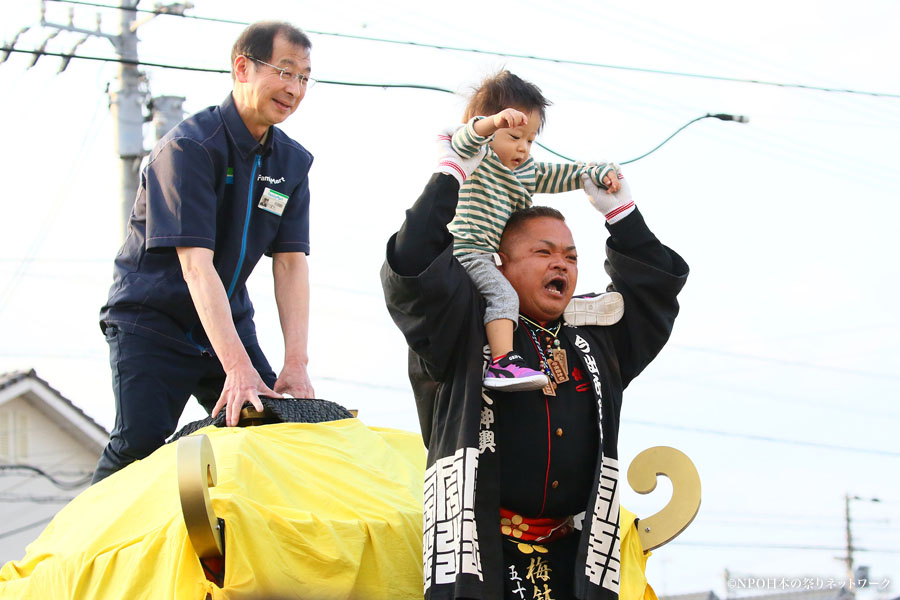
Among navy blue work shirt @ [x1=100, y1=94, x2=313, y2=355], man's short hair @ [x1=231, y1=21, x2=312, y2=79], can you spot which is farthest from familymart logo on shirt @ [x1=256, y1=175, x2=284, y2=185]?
man's short hair @ [x1=231, y1=21, x2=312, y2=79]

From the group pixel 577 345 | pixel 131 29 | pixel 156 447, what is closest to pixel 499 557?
pixel 577 345

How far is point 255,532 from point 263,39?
199 centimetres

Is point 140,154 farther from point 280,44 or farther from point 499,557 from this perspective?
point 499,557

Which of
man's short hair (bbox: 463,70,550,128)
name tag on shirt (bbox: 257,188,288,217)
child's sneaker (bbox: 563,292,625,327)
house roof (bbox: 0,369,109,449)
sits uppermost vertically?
man's short hair (bbox: 463,70,550,128)

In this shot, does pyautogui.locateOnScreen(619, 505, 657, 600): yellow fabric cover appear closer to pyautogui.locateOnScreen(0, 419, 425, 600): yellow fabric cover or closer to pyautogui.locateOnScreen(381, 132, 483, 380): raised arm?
pyautogui.locateOnScreen(0, 419, 425, 600): yellow fabric cover

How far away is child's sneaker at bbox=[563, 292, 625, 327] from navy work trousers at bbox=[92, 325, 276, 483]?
1.53m

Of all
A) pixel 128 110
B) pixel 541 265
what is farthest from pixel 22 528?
pixel 541 265

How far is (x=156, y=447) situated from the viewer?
4.11 meters

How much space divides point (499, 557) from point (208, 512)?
0.82m

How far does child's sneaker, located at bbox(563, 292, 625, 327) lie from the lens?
3572mm

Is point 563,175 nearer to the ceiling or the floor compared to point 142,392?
nearer to the ceiling

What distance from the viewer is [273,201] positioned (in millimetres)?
4379

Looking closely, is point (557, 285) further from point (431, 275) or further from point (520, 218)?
point (431, 275)

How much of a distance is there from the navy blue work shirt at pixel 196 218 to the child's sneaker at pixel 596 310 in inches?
54.4
